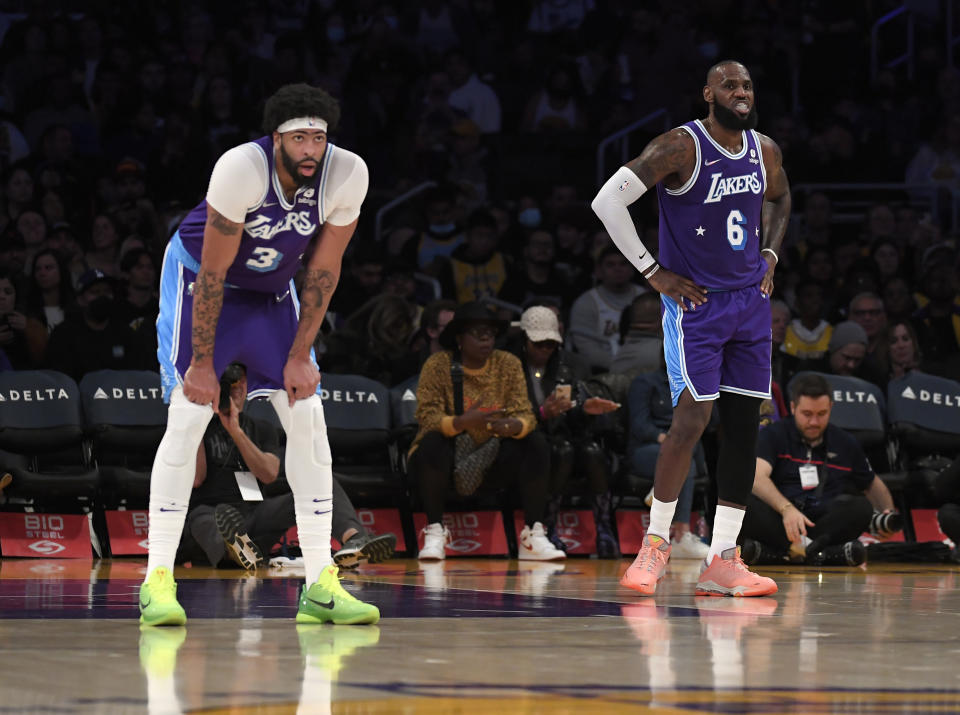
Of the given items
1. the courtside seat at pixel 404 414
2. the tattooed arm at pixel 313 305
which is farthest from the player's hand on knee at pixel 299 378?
the courtside seat at pixel 404 414

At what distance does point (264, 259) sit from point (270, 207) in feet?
0.57

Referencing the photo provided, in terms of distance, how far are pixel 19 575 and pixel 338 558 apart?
60.0 inches

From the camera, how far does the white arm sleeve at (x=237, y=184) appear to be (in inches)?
200

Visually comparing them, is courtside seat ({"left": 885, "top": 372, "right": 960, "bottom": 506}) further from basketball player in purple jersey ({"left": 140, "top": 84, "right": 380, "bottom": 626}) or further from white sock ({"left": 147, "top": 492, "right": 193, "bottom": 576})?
white sock ({"left": 147, "top": 492, "right": 193, "bottom": 576})

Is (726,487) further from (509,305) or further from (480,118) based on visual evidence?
(480,118)

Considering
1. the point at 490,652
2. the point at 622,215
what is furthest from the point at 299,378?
the point at 622,215

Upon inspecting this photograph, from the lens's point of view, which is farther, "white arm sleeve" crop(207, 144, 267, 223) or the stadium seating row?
the stadium seating row

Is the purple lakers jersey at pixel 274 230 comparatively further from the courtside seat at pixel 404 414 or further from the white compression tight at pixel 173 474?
the courtside seat at pixel 404 414

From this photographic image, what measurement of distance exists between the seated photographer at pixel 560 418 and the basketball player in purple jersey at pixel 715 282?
9.83ft

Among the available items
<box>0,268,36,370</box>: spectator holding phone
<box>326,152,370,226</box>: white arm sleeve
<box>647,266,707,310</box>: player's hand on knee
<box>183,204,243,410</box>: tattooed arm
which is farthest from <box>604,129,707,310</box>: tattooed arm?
<box>0,268,36,370</box>: spectator holding phone

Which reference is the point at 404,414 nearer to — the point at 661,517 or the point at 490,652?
the point at 661,517

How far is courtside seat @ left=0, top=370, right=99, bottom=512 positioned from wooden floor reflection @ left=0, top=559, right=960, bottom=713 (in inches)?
95.7

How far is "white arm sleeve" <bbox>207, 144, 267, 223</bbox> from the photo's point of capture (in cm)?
507

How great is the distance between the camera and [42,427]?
959 centimetres
